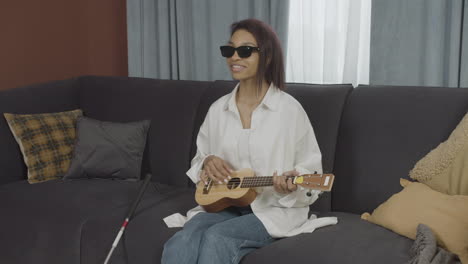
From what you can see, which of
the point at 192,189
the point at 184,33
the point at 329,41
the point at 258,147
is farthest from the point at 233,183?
the point at 184,33

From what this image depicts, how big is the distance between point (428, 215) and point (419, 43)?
1134mm

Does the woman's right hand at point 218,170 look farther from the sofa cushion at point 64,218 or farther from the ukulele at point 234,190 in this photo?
the sofa cushion at point 64,218

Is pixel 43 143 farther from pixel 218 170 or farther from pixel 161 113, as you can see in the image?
pixel 218 170

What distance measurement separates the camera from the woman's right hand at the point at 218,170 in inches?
88.6

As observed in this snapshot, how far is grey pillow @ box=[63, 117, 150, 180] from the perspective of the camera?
3023 millimetres

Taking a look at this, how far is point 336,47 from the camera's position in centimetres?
332

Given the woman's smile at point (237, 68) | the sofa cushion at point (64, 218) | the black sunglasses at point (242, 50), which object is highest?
the black sunglasses at point (242, 50)

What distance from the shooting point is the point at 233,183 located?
2.24 metres

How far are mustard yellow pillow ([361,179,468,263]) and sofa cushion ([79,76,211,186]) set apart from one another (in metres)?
1.04

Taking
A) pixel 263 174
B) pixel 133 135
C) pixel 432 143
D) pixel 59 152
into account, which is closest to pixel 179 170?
pixel 133 135

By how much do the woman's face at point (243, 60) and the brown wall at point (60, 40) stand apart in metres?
2.00

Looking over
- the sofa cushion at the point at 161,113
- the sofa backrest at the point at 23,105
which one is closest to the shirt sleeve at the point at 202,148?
the sofa cushion at the point at 161,113

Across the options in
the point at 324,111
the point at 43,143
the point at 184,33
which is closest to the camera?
the point at 324,111

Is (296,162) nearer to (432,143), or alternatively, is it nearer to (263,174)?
(263,174)
